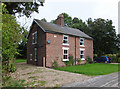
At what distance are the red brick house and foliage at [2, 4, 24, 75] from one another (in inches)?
393

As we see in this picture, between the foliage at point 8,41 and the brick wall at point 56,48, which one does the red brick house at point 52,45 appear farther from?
the foliage at point 8,41

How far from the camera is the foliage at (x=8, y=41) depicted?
365cm

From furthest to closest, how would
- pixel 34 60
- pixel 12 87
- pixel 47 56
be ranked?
pixel 34 60, pixel 47 56, pixel 12 87

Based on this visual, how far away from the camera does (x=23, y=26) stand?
5543mm

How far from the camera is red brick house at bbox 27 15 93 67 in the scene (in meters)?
15.0

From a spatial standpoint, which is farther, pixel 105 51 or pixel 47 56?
pixel 105 51

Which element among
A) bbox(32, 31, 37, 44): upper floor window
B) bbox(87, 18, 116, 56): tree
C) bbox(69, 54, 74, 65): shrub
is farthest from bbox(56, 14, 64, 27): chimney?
bbox(87, 18, 116, 56): tree

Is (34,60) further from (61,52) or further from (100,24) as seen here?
(100,24)

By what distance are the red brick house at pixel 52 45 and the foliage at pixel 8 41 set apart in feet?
32.8

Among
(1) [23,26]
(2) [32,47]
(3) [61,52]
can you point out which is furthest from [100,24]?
(1) [23,26]

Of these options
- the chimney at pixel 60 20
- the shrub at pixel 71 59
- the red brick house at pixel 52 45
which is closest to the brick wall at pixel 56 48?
the red brick house at pixel 52 45

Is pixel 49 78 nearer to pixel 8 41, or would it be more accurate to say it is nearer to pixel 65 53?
pixel 8 41

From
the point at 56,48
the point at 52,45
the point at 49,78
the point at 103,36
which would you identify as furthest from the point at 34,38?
the point at 103,36

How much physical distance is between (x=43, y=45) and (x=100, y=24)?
21.9 meters
